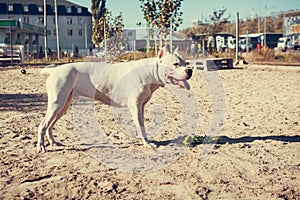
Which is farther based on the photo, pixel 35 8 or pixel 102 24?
pixel 35 8

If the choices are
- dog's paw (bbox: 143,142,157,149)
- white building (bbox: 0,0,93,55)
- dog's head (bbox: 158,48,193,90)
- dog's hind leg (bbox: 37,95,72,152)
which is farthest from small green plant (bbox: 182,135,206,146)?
white building (bbox: 0,0,93,55)

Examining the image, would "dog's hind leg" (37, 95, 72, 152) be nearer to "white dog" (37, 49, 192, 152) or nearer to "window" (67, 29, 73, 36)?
"white dog" (37, 49, 192, 152)

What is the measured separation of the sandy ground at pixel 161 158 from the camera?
14.7 ft

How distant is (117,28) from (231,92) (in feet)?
123

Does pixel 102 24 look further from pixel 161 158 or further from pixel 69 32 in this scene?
pixel 161 158

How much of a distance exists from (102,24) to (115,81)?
51452 millimetres

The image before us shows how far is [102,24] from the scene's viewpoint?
185 ft

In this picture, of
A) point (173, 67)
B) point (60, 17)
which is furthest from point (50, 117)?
point (60, 17)

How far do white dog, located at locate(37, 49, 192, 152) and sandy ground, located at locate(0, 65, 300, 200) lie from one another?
1.92ft

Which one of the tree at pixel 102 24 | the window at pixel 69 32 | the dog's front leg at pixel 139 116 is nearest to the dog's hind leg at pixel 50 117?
the dog's front leg at pixel 139 116

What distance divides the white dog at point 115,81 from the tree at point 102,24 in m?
29.9

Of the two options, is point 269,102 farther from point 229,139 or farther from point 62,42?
point 62,42

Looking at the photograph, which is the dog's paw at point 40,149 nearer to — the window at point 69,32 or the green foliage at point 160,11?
the green foliage at point 160,11

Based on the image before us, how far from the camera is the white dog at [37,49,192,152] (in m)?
5.92
